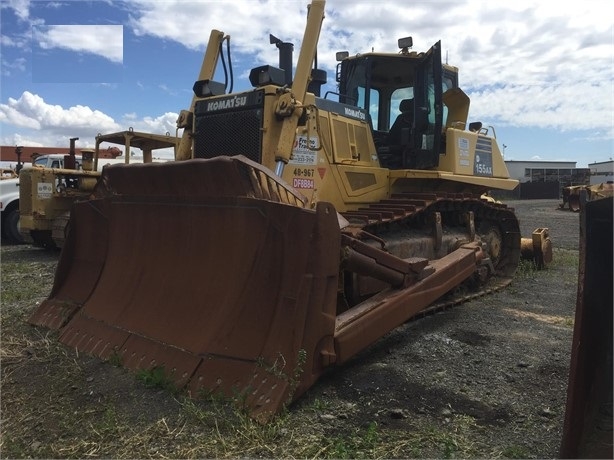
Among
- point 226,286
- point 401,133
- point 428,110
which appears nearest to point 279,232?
point 226,286

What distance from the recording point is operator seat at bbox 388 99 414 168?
6.71 m

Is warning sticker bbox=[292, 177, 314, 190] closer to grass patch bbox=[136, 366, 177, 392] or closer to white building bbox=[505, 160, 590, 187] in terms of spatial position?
grass patch bbox=[136, 366, 177, 392]

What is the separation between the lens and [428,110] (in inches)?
262

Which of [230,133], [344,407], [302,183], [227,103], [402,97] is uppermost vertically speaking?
[402,97]

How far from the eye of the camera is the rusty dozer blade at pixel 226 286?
334cm

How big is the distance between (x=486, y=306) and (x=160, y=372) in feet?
14.2

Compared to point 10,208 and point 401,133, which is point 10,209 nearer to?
point 10,208

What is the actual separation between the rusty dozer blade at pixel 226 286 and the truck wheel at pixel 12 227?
1004 centimetres

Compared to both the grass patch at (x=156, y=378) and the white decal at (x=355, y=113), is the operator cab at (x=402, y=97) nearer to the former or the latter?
the white decal at (x=355, y=113)

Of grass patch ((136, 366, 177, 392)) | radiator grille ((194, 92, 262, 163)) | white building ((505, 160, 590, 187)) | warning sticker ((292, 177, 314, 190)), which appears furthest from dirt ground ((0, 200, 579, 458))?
white building ((505, 160, 590, 187))

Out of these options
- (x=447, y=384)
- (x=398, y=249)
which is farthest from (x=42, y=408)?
(x=398, y=249)

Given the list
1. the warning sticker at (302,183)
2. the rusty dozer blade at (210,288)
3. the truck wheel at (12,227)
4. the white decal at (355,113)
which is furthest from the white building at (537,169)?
the rusty dozer blade at (210,288)

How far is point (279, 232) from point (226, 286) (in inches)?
22.4

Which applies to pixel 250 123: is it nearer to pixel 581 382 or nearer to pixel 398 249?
pixel 398 249
